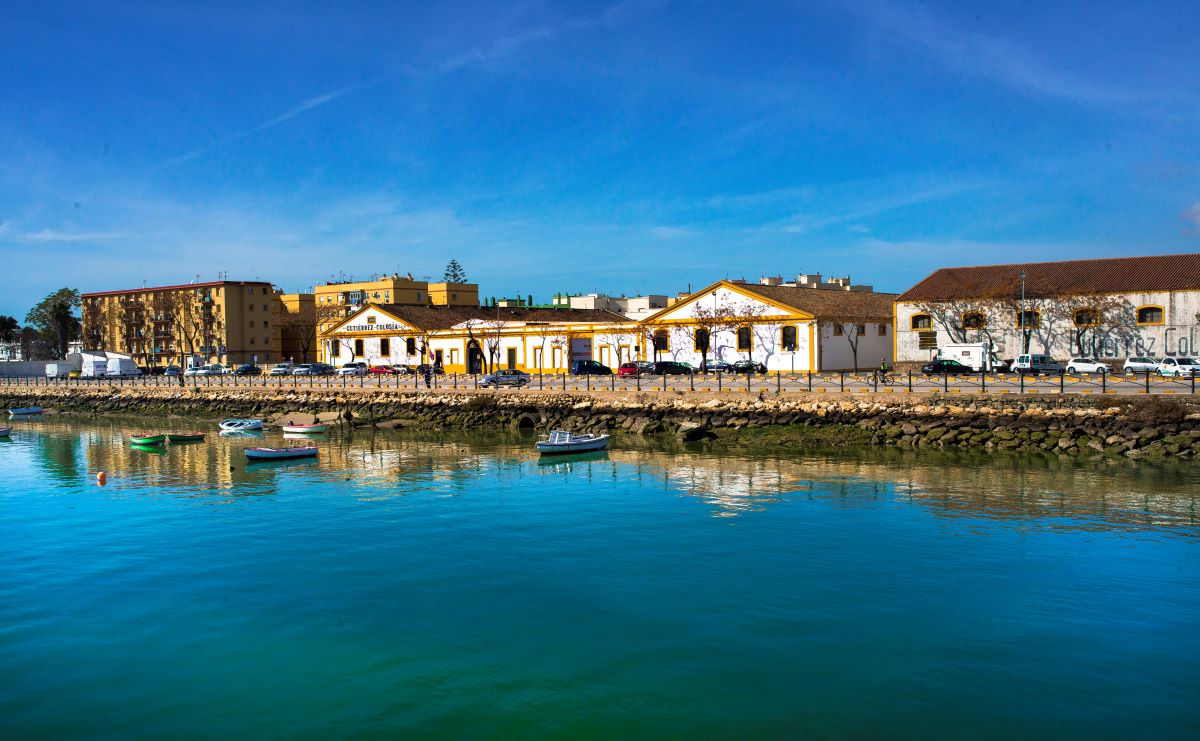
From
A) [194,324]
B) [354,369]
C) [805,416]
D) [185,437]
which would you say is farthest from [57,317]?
[805,416]

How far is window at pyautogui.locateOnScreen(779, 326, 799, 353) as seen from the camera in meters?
76.2

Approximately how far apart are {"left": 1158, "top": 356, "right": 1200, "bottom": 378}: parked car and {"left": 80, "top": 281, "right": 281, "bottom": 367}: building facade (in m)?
106

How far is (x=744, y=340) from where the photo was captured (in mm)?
79312

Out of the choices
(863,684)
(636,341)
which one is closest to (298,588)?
(863,684)

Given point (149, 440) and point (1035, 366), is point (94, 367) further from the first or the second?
point (1035, 366)

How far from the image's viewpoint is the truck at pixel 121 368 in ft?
339

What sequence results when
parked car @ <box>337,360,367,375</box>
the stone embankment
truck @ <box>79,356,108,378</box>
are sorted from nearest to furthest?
the stone embankment, parked car @ <box>337,360,367,375</box>, truck @ <box>79,356,108,378</box>

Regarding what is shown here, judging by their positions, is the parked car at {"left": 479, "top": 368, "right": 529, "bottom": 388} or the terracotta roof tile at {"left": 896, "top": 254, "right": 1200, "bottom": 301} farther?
the parked car at {"left": 479, "top": 368, "right": 529, "bottom": 388}

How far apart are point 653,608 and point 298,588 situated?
347 inches

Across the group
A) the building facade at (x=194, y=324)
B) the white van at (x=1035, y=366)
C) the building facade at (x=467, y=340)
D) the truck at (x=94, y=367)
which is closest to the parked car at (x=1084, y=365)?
the white van at (x=1035, y=366)

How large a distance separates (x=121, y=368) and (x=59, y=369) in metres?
19.9

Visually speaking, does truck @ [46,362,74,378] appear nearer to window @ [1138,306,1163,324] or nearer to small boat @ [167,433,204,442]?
small boat @ [167,433,204,442]

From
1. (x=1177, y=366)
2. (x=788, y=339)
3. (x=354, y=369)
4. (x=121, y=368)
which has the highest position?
(x=788, y=339)

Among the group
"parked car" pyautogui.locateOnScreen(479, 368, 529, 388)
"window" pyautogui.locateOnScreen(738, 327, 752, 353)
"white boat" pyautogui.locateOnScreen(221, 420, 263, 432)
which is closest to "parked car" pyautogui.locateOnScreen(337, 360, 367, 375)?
"parked car" pyautogui.locateOnScreen(479, 368, 529, 388)
